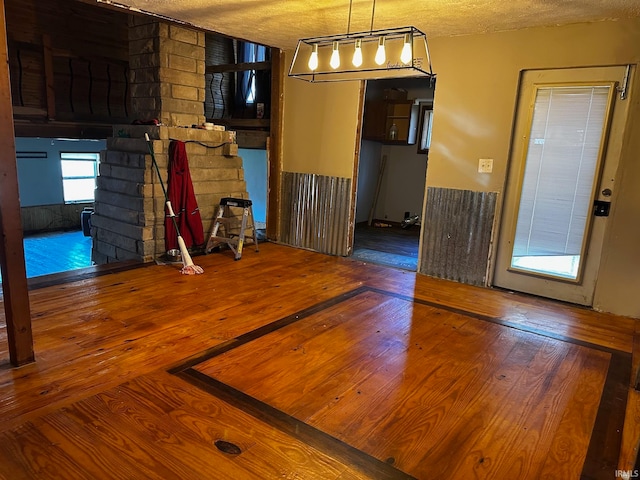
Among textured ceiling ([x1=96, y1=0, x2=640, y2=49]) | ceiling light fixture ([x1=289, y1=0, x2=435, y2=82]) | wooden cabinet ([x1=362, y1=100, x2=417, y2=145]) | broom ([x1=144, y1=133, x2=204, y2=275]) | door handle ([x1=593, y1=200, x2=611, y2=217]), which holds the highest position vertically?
textured ceiling ([x1=96, y1=0, x2=640, y2=49])

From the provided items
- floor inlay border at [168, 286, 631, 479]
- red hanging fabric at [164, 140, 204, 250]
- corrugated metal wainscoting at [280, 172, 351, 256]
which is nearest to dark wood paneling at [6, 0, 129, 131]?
red hanging fabric at [164, 140, 204, 250]

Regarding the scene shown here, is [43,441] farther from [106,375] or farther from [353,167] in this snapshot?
[353,167]

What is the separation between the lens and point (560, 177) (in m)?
3.87

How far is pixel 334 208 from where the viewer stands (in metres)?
5.28

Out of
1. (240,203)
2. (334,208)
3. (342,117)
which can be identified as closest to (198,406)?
(240,203)

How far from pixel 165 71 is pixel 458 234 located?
3460 mm

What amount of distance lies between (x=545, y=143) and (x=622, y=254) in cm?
113

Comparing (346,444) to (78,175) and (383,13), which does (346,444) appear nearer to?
(383,13)

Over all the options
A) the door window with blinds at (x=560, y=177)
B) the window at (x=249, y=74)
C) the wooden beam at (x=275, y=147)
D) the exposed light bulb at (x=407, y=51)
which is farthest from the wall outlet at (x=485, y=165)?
the window at (x=249, y=74)

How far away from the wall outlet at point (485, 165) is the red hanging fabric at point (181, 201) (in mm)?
2937

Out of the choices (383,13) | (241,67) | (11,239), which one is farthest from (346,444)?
(241,67)

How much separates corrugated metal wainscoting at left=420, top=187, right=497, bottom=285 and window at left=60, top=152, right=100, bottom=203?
346 inches

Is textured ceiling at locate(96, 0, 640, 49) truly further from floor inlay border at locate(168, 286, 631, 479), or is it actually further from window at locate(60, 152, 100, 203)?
window at locate(60, 152, 100, 203)

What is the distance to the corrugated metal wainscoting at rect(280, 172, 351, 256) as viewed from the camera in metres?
5.23
